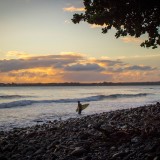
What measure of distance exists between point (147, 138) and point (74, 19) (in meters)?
4.08

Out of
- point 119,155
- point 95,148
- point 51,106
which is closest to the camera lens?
point 119,155

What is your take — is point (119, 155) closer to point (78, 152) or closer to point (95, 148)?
point (95, 148)

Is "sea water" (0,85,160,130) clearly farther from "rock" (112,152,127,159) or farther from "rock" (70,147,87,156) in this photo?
"rock" (112,152,127,159)

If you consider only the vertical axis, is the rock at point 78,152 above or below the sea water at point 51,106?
above

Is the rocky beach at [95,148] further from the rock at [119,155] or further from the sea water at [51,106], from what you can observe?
the sea water at [51,106]

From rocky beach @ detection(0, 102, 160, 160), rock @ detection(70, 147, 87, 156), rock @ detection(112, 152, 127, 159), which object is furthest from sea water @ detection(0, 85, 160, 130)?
rock @ detection(112, 152, 127, 159)

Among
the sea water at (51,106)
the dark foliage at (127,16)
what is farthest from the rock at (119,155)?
the sea water at (51,106)

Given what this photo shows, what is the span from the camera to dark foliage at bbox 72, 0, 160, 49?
27.6 feet

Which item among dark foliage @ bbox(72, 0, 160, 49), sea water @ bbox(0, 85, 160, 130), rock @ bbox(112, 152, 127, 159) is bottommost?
sea water @ bbox(0, 85, 160, 130)

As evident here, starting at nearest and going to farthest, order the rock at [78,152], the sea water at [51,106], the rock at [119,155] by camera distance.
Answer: the rock at [119,155]
the rock at [78,152]
the sea water at [51,106]

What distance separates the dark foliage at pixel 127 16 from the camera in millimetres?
8422

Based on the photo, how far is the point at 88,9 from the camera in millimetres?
9203

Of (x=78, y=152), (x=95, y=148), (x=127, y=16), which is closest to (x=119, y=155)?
(x=95, y=148)

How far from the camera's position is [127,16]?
8.89 m
